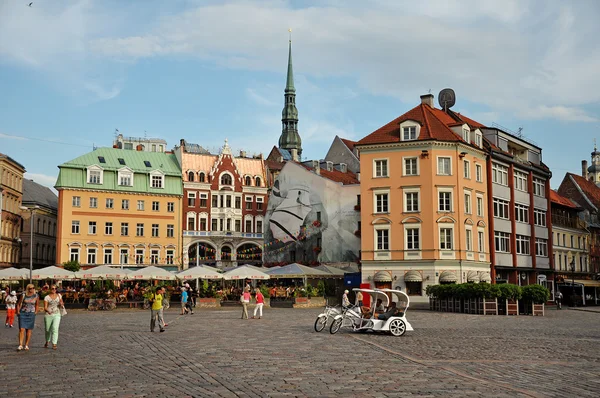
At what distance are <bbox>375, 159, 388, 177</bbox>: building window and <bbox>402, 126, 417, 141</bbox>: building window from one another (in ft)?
7.92

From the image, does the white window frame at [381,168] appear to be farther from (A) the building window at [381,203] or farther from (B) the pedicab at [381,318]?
(B) the pedicab at [381,318]

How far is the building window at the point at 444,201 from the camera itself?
5556 cm

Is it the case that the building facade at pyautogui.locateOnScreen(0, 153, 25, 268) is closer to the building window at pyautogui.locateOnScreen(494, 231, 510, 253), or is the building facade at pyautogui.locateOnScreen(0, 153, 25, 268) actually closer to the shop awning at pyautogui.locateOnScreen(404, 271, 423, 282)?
the shop awning at pyautogui.locateOnScreen(404, 271, 423, 282)

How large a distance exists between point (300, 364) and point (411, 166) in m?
41.4

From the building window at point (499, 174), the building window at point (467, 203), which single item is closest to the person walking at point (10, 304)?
the building window at point (467, 203)

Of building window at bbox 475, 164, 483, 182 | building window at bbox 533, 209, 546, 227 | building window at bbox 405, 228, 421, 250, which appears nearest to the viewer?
building window at bbox 405, 228, 421, 250

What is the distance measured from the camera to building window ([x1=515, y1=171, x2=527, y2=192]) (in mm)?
64500

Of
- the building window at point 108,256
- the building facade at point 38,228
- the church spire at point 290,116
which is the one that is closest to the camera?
the building window at point 108,256

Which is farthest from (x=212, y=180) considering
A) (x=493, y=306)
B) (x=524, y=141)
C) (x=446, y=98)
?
(x=493, y=306)

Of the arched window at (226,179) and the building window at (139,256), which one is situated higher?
the arched window at (226,179)

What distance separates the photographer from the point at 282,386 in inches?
507

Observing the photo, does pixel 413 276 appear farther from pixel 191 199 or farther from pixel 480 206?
pixel 191 199

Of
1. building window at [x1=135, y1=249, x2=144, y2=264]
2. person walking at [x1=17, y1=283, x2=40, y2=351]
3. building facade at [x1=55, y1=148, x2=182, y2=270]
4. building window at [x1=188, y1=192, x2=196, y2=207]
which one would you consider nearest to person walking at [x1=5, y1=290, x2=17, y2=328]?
person walking at [x1=17, y1=283, x2=40, y2=351]

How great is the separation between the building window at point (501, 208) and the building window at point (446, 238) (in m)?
6.95
